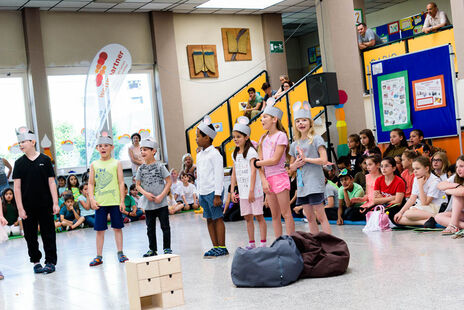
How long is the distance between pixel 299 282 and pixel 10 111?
1084 cm

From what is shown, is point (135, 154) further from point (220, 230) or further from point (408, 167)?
point (220, 230)

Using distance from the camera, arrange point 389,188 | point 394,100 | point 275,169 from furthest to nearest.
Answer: point 394,100 < point 389,188 < point 275,169

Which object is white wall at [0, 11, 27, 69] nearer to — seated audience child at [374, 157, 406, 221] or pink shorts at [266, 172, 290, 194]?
seated audience child at [374, 157, 406, 221]

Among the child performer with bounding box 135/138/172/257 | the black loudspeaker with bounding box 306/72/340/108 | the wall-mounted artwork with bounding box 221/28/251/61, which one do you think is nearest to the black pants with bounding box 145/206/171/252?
the child performer with bounding box 135/138/172/257

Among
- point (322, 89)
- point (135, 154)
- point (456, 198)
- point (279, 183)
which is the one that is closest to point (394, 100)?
point (322, 89)

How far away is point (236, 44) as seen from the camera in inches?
631

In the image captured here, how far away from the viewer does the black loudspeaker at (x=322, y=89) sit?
35.9ft

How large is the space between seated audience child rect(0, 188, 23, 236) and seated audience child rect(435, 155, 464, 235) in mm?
7811

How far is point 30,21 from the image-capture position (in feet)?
43.8

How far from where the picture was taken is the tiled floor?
381cm

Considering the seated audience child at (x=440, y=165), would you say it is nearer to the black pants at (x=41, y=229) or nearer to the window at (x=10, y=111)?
the black pants at (x=41, y=229)

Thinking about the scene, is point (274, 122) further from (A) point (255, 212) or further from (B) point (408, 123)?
(B) point (408, 123)

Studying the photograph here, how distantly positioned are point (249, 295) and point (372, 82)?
23.4ft

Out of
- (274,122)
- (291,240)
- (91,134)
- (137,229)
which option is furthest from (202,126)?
(91,134)
